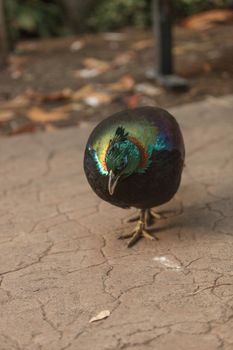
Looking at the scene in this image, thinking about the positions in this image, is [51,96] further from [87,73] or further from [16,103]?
[87,73]

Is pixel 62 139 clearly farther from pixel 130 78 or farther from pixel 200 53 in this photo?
pixel 200 53

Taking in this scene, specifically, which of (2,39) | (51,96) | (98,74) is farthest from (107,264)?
(2,39)

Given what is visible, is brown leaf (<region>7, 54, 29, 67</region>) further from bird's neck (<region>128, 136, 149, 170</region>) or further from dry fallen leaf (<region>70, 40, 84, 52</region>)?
bird's neck (<region>128, 136, 149, 170</region>)

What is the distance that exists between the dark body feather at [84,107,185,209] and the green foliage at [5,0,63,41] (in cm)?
605

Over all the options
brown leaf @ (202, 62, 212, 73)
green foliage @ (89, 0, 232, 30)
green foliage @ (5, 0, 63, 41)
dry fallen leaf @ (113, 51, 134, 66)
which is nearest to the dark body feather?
brown leaf @ (202, 62, 212, 73)

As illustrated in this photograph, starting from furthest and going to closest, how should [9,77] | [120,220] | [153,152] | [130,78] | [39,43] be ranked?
[39,43] → [9,77] → [130,78] → [120,220] → [153,152]

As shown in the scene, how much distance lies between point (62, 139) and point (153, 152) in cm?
241

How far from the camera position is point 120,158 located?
3621 mm

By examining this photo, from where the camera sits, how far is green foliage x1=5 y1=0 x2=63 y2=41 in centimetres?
995

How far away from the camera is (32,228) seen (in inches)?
174

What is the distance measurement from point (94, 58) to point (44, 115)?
6.56ft

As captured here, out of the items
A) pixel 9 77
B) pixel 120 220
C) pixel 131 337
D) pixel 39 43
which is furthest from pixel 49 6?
pixel 131 337

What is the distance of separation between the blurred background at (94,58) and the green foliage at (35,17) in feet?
0.05

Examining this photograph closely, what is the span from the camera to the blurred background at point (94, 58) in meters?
7.07
